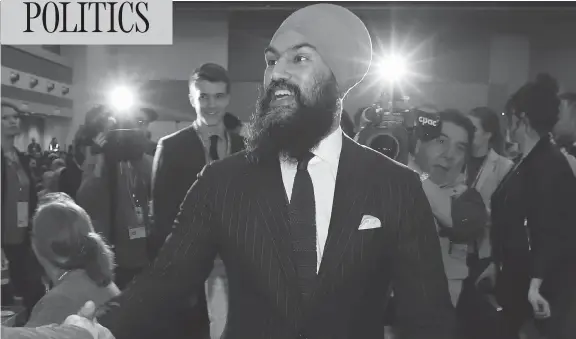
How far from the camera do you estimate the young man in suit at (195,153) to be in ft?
5.89

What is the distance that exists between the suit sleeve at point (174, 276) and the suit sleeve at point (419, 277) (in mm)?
576

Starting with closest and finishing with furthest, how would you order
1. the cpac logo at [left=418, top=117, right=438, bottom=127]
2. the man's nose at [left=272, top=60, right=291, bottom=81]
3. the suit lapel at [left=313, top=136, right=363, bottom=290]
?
the suit lapel at [left=313, top=136, right=363, bottom=290]
the man's nose at [left=272, top=60, right=291, bottom=81]
the cpac logo at [left=418, top=117, right=438, bottom=127]

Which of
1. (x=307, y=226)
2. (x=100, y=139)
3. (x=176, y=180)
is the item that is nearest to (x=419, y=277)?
(x=307, y=226)

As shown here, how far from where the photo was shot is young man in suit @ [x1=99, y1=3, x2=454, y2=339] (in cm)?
163

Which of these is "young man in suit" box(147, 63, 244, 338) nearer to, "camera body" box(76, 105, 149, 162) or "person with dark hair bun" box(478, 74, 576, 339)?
"camera body" box(76, 105, 149, 162)

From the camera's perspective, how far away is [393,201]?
169 centimetres

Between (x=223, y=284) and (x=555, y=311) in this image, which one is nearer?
(x=223, y=284)

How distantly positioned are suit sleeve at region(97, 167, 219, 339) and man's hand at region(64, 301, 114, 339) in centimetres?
2

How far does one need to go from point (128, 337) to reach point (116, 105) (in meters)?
0.75

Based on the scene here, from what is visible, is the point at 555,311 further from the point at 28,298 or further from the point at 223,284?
the point at 28,298

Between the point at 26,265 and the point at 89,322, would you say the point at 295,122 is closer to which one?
the point at 89,322

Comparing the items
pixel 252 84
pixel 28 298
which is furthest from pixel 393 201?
pixel 28 298

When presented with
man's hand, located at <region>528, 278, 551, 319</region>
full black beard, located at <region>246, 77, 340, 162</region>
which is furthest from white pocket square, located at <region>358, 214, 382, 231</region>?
man's hand, located at <region>528, 278, 551, 319</region>

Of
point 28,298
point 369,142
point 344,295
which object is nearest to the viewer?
point 344,295
